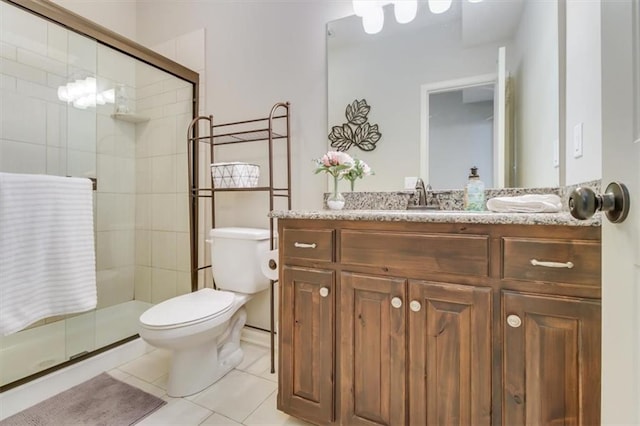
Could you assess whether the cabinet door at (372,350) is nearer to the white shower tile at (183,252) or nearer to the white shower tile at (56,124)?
the white shower tile at (183,252)

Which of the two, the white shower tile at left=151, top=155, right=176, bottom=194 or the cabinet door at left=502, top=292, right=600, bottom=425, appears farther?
the white shower tile at left=151, top=155, right=176, bottom=194

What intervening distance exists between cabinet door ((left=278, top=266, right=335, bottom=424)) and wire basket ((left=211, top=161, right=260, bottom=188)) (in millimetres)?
760

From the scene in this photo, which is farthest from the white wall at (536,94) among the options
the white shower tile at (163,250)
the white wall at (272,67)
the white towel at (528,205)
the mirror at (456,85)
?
the white shower tile at (163,250)

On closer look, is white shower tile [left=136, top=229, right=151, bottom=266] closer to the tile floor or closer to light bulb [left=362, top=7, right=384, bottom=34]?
the tile floor

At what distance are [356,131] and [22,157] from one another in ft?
6.46

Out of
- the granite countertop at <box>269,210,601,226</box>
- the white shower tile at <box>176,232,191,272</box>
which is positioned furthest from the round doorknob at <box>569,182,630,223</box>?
the white shower tile at <box>176,232,191,272</box>

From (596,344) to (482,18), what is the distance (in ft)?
4.71

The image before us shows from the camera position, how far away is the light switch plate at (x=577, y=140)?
1091 millimetres

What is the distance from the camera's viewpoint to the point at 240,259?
176cm

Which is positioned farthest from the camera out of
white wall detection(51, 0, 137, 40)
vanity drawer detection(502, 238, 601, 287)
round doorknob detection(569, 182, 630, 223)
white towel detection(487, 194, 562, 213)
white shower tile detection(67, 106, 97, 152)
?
white wall detection(51, 0, 137, 40)

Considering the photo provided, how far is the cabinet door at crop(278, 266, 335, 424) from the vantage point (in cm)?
117

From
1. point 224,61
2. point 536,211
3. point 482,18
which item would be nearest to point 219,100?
point 224,61

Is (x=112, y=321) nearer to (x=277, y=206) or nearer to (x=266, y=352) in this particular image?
(x=266, y=352)

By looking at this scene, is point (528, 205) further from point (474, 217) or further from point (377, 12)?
point (377, 12)
